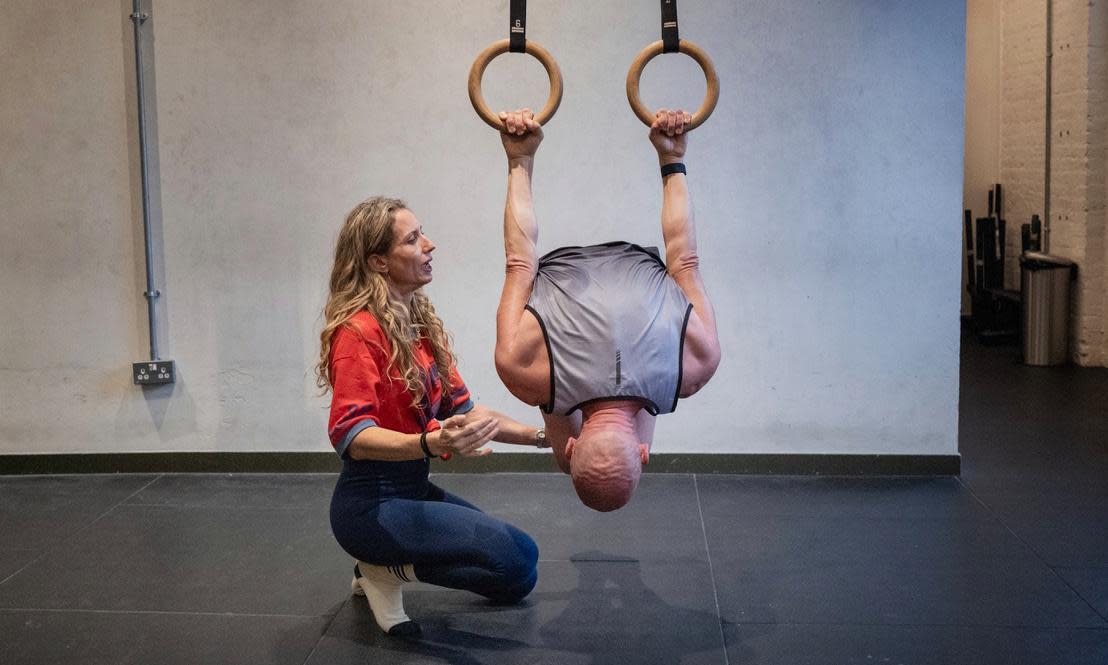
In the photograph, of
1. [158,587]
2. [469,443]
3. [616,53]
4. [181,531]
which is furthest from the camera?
[616,53]

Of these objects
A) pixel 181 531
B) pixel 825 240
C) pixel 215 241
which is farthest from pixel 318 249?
pixel 825 240

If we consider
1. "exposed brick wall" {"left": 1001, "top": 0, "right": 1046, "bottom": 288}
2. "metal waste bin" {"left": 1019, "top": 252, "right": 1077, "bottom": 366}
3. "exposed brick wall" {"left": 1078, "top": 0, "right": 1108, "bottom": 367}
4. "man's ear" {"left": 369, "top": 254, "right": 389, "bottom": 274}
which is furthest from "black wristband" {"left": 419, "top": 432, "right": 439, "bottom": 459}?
"exposed brick wall" {"left": 1001, "top": 0, "right": 1046, "bottom": 288}

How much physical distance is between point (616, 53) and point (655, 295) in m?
2.38

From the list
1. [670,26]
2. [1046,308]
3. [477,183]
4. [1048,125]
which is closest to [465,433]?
[670,26]

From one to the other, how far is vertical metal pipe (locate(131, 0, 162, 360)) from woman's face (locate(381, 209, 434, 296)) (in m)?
2.20

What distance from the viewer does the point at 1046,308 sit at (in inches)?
287

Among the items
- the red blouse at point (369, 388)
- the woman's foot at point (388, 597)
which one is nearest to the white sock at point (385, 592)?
the woman's foot at point (388, 597)

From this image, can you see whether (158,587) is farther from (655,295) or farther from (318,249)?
(655,295)

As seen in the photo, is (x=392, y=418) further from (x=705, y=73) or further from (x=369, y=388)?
(x=705, y=73)

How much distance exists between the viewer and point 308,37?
15.8 feet

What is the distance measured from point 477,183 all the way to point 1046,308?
4311 millimetres

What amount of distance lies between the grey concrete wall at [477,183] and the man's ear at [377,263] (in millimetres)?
1743

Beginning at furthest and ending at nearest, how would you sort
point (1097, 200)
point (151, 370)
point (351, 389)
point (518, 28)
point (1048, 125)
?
point (1048, 125)
point (1097, 200)
point (151, 370)
point (351, 389)
point (518, 28)

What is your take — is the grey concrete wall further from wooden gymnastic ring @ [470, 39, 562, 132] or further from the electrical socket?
wooden gymnastic ring @ [470, 39, 562, 132]
